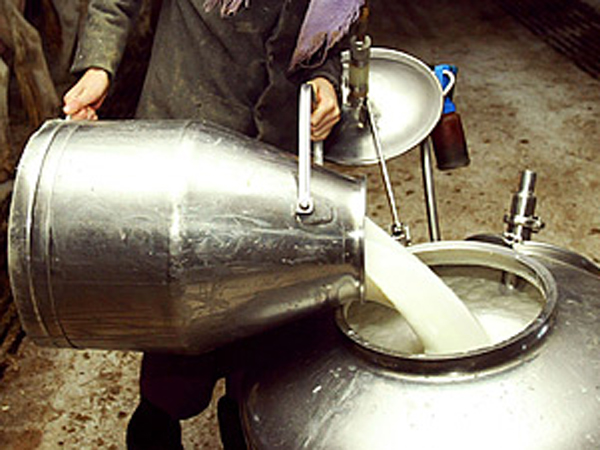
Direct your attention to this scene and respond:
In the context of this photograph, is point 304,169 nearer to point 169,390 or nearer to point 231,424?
point 169,390

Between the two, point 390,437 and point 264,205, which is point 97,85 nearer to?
point 264,205

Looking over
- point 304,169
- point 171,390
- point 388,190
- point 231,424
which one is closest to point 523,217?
point 388,190

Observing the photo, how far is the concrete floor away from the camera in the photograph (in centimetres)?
219

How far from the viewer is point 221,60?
5.21 feet

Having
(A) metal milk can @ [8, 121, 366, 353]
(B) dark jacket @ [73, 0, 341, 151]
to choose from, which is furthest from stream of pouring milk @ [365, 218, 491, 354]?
(B) dark jacket @ [73, 0, 341, 151]

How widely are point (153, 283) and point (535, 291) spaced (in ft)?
2.09

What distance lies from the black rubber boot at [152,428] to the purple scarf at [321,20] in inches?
31.7

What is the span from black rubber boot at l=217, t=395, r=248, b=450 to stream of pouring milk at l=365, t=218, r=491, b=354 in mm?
799

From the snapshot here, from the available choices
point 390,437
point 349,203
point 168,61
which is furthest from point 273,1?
point 390,437

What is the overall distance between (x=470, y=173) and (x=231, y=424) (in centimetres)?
206

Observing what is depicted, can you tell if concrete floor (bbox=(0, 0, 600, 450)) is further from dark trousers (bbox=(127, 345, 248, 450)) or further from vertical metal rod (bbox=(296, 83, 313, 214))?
vertical metal rod (bbox=(296, 83, 313, 214))

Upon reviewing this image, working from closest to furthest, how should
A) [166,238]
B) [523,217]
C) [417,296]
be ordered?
[166,238] < [417,296] < [523,217]

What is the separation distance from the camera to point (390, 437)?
96 centimetres

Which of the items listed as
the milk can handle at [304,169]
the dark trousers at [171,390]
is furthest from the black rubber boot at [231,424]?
the milk can handle at [304,169]
